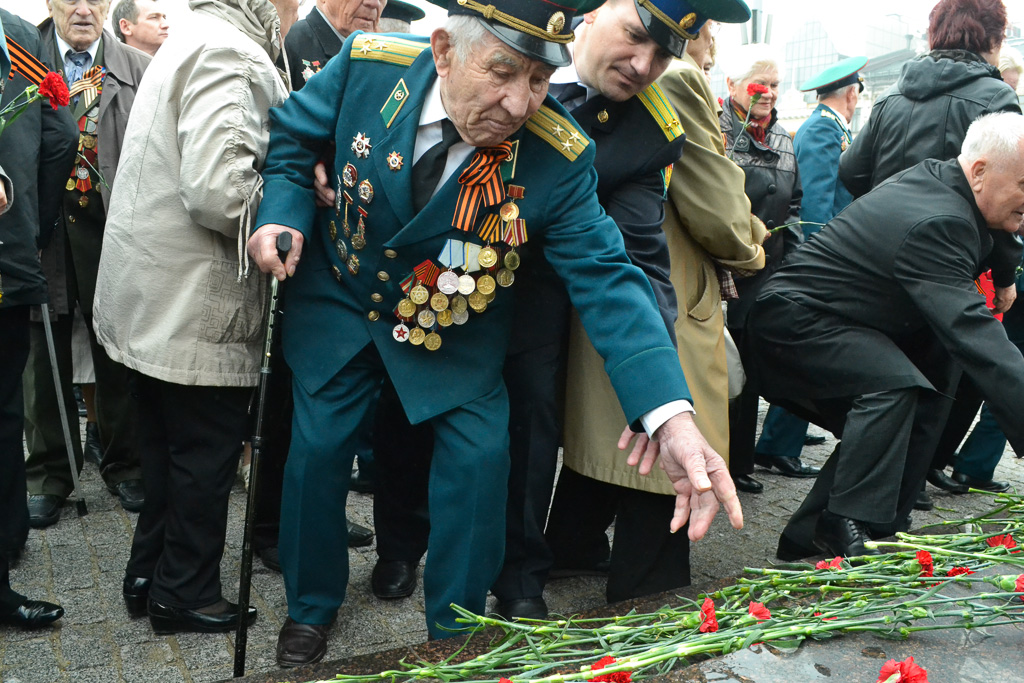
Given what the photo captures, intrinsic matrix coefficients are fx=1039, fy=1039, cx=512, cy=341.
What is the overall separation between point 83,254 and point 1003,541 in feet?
12.3

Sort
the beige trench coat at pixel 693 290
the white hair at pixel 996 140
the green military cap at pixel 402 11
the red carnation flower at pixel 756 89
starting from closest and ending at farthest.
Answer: the beige trench coat at pixel 693 290
the white hair at pixel 996 140
the green military cap at pixel 402 11
the red carnation flower at pixel 756 89

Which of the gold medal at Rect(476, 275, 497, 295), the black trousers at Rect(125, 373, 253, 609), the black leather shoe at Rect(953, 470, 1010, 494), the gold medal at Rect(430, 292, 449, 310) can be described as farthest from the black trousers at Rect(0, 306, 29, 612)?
the black leather shoe at Rect(953, 470, 1010, 494)

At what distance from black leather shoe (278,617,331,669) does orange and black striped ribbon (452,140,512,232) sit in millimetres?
1236

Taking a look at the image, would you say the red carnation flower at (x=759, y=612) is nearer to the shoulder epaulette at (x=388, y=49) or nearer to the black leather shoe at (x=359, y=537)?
the shoulder epaulette at (x=388, y=49)

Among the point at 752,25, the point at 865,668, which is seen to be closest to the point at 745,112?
the point at 865,668

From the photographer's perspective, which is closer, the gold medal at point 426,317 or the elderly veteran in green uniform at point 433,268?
the elderly veteran in green uniform at point 433,268

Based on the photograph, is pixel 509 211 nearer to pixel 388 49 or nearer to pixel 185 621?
pixel 388 49

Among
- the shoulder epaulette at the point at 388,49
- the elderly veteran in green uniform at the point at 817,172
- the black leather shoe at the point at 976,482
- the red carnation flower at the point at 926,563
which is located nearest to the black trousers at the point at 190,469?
the shoulder epaulette at the point at 388,49

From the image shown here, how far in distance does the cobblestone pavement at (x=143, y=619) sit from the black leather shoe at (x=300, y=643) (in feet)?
0.30

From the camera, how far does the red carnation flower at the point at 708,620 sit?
1.99 meters

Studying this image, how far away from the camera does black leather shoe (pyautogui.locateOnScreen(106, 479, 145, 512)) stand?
14.0ft

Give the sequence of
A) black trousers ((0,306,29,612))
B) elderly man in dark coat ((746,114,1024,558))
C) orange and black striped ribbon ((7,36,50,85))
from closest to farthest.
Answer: orange and black striped ribbon ((7,36,50,85))
black trousers ((0,306,29,612))
elderly man in dark coat ((746,114,1024,558))

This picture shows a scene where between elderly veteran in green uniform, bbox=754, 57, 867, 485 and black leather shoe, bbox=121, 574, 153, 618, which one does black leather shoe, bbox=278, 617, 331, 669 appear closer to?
black leather shoe, bbox=121, 574, 153, 618

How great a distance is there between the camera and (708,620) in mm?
1993
